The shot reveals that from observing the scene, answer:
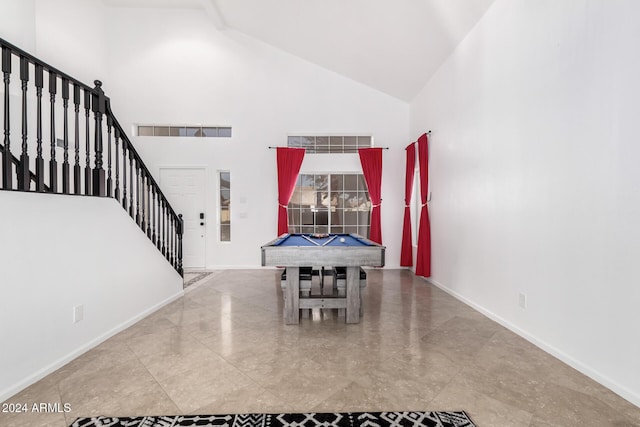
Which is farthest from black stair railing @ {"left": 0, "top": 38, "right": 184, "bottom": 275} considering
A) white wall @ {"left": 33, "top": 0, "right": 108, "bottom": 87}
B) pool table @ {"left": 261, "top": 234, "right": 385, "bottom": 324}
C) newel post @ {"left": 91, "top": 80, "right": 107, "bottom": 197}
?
pool table @ {"left": 261, "top": 234, "right": 385, "bottom": 324}

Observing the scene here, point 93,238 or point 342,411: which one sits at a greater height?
point 93,238

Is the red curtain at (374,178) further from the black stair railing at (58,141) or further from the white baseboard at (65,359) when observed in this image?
the white baseboard at (65,359)

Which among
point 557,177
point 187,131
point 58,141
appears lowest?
point 557,177

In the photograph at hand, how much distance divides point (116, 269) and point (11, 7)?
4.11m

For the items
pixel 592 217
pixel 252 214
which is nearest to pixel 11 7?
pixel 252 214

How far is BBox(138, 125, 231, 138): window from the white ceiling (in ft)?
6.27

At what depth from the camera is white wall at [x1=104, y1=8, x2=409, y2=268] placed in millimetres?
5316

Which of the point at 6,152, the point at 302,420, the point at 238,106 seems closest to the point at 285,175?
the point at 238,106

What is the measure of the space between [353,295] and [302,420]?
1.45 meters

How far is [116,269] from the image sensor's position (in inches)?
103

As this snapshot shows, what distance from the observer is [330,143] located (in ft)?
18.1

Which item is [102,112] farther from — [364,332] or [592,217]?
[592,217]

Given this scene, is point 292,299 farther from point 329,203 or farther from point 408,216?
point 408,216

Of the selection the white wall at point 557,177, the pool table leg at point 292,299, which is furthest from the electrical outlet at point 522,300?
the pool table leg at point 292,299
